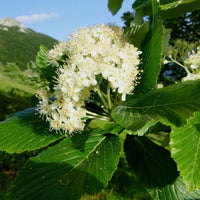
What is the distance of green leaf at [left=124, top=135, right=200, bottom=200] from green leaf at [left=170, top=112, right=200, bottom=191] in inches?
13.5

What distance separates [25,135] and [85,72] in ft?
1.52

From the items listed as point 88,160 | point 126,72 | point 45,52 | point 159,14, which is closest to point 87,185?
point 88,160

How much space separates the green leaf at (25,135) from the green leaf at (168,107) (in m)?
0.40

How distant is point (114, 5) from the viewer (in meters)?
1.45

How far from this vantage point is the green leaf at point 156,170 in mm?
1090

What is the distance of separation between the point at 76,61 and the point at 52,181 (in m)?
0.58

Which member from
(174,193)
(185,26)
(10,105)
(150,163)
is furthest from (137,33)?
(10,105)

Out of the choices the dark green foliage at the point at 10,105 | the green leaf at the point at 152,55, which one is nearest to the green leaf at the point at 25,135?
the green leaf at the point at 152,55

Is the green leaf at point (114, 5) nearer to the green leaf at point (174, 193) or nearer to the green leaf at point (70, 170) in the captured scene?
the green leaf at point (70, 170)

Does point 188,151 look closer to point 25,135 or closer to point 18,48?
point 25,135

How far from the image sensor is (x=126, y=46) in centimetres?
110

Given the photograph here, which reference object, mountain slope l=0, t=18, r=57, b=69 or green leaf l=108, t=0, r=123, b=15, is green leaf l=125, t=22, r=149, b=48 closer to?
green leaf l=108, t=0, r=123, b=15

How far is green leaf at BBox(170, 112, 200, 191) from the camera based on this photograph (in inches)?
30.9

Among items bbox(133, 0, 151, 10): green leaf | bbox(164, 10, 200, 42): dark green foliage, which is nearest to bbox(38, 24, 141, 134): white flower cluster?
bbox(133, 0, 151, 10): green leaf
